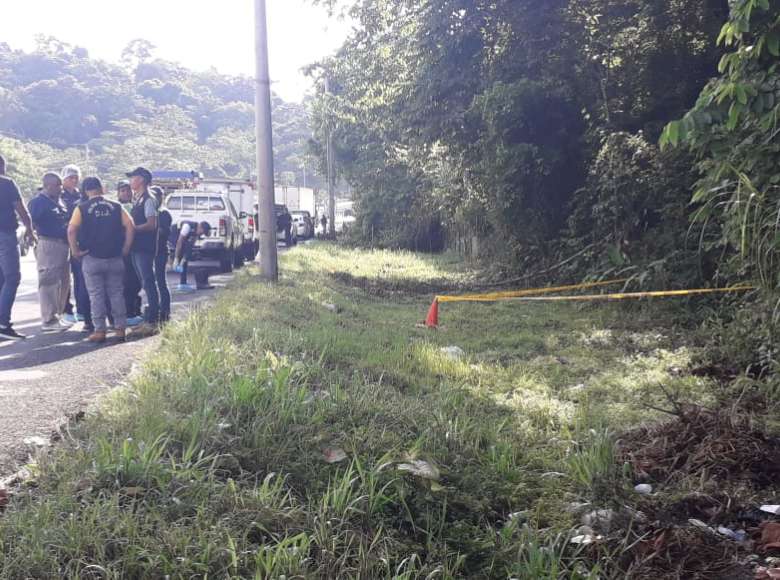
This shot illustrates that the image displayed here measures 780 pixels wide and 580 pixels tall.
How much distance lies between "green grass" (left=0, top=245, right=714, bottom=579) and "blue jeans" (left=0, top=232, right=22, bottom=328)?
7.43ft

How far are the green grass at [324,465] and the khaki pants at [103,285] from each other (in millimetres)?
1285

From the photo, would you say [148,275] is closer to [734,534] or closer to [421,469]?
[421,469]

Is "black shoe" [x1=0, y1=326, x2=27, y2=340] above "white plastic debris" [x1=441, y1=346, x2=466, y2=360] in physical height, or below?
above

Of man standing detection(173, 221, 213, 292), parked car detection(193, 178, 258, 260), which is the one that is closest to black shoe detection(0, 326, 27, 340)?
man standing detection(173, 221, 213, 292)

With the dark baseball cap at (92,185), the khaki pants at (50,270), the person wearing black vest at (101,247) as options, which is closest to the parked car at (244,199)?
the khaki pants at (50,270)

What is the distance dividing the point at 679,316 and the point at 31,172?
4363 centimetres

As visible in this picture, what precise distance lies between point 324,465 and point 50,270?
627cm

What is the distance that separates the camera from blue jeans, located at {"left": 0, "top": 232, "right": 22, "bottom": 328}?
27.8 feet

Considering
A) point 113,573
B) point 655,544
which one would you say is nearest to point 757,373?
point 655,544

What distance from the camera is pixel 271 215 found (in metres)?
12.9

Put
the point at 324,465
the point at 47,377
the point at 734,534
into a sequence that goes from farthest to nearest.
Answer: the point at 47,377
the point at 324,465
the point at 734,534

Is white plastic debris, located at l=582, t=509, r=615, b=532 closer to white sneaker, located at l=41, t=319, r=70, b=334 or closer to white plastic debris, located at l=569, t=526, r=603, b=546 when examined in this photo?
white plastic debris, located at l=569, t=526, r=603, b=546

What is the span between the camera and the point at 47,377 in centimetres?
667

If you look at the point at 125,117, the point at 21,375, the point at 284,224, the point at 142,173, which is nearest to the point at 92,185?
the point at 142,173
